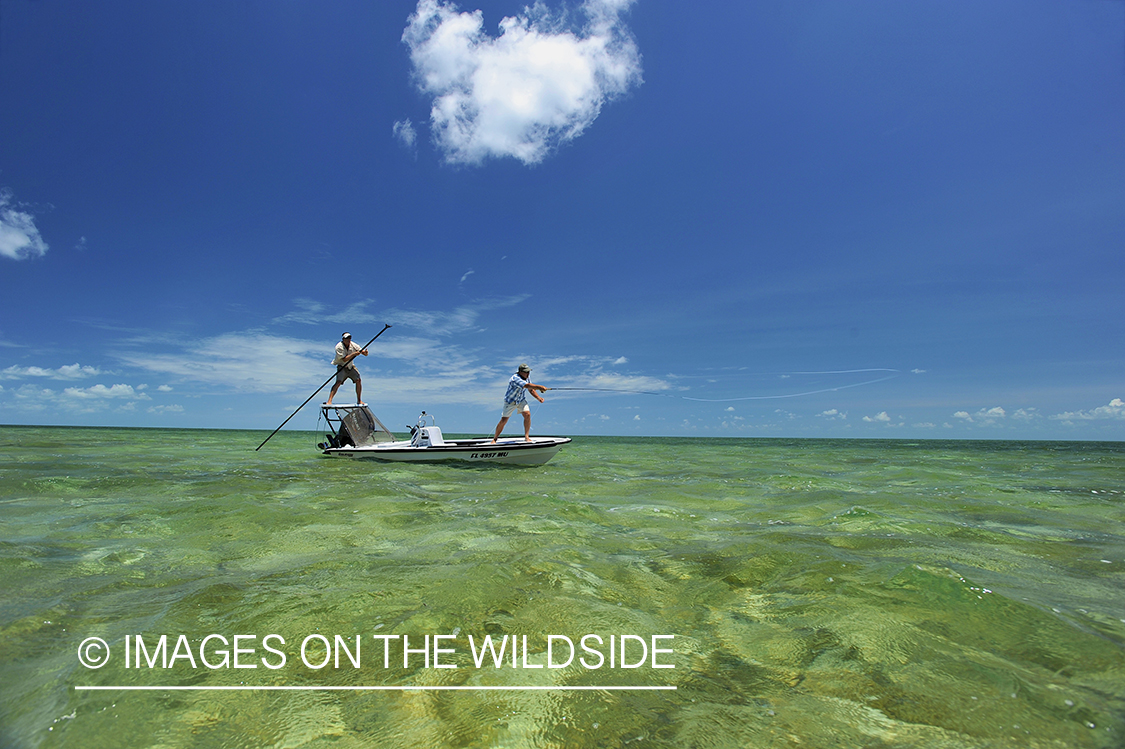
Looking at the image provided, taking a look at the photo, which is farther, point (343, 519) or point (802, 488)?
point (802, 488)

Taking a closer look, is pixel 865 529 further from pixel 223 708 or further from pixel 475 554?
pixel 223 708

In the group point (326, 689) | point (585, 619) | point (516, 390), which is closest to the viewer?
point (326, 689)

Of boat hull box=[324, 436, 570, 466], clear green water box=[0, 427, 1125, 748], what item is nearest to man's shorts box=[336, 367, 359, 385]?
boat hull box=[324, 436, 570, 466]

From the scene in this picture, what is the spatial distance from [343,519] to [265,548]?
167 centimetres

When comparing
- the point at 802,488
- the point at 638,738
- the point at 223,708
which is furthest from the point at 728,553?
the point at 802,488

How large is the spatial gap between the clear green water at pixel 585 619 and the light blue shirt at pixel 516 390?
881 cm

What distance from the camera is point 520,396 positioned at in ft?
54.6

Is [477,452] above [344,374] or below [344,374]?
below

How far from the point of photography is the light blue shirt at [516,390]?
16.6 metres

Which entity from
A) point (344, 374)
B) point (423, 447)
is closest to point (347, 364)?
point (344, 374)

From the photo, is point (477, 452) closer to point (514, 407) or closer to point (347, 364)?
point (514, 407)

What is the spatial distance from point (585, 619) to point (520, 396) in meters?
13.3

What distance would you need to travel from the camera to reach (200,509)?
775cm

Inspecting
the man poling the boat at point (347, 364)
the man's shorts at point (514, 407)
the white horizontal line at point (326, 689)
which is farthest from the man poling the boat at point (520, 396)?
the white horizontal line at point (326, 689)
